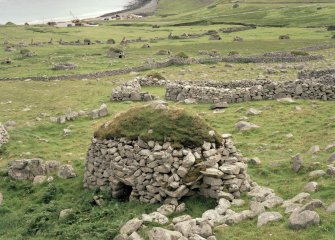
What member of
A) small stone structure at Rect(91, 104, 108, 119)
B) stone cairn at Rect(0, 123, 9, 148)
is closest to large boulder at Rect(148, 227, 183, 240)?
stone cairn at Rect(0, 123, 9, 148)

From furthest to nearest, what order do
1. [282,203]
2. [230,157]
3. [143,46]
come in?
[143,46] < [230,157] < [282,203]

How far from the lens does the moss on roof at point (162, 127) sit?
53.9 feet

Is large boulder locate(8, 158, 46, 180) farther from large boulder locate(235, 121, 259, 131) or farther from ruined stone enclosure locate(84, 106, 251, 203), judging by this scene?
large boulder locate(235, 121, 259, 131)

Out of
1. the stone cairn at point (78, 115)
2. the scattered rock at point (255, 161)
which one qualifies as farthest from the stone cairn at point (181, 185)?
the stone cairn at point (78, 115)

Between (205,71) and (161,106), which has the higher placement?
(161,106)

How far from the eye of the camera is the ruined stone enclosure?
616 inches

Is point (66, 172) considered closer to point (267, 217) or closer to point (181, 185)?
point (181, 185)

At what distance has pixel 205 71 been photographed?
165 feet

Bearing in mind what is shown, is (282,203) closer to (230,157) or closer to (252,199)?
(252,199)

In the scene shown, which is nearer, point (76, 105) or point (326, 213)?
point (326, 213)

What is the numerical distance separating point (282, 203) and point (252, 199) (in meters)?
1.03

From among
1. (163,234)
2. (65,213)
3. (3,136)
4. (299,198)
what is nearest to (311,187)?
(299,198)

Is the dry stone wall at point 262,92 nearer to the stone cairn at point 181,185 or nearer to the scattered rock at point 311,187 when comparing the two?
the stone cairn at point 181,185

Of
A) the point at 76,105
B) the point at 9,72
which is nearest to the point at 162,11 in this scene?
the point at 9,72
